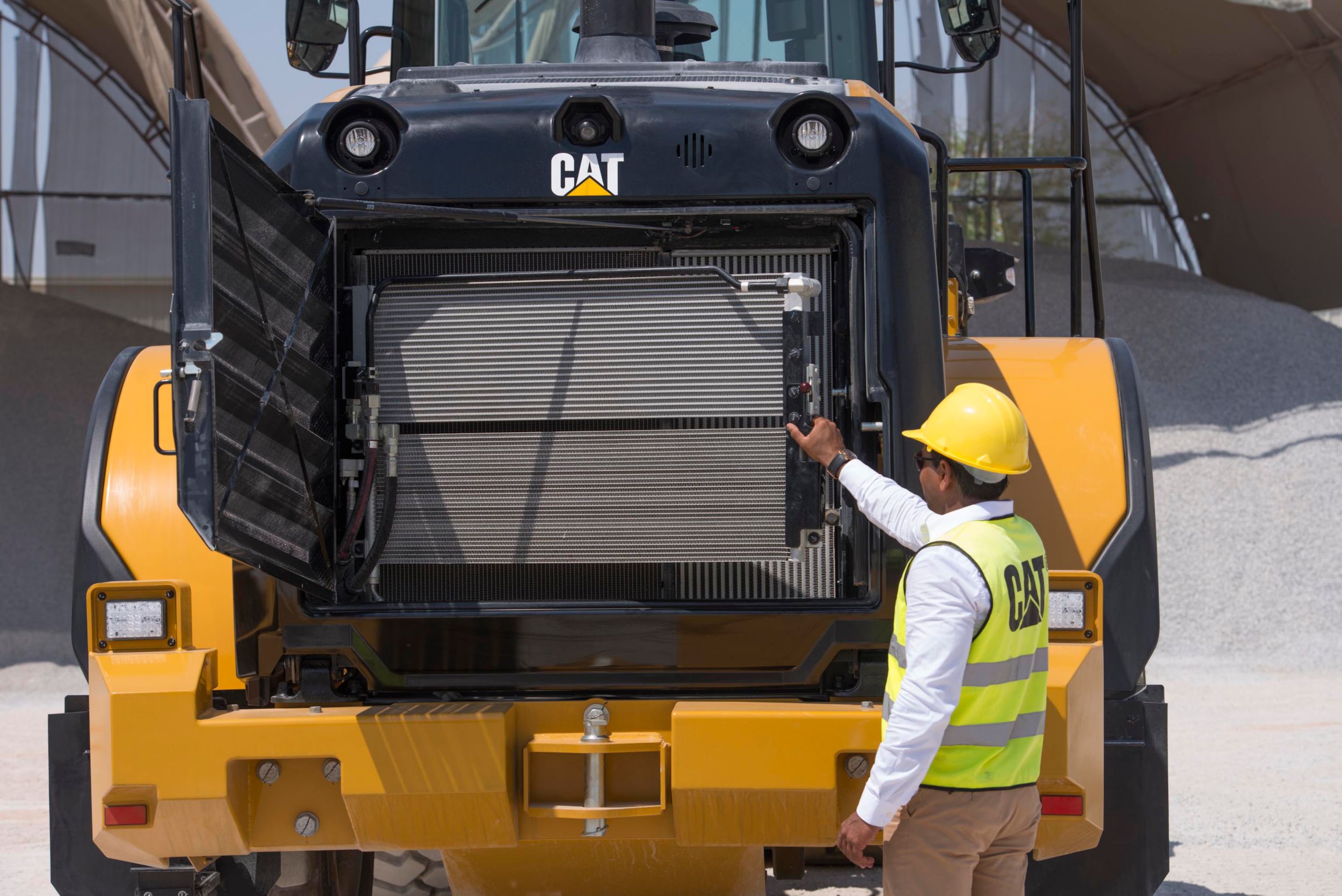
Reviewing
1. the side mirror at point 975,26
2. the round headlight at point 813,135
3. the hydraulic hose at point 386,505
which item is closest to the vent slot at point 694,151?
the round headlight at point 813,135

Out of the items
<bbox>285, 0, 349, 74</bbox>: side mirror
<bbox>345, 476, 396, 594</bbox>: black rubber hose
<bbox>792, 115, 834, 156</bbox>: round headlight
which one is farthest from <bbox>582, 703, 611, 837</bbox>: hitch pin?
<bbox>285, 0, 349, 74</bbox>: side mirror

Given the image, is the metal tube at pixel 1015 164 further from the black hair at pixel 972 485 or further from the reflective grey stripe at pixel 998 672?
the reflective grey stripe at pixel 998 672

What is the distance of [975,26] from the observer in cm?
492

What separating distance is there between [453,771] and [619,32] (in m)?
2.32

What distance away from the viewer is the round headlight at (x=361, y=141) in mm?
3875

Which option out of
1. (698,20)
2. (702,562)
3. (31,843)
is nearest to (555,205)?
(702,562)

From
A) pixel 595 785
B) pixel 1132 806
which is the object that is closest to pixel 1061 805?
pixel 1132 806

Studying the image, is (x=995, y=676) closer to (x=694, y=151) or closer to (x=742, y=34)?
(x=694, y=151)

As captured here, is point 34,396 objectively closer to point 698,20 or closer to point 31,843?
point 31,843

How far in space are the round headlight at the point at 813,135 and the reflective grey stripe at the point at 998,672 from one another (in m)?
1.39

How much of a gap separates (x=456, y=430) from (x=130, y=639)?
997 mm

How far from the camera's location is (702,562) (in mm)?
3896

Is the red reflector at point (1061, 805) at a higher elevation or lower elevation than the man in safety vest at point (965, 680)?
lower

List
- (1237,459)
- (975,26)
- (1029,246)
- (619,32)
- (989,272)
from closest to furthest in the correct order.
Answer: (619,32)
(975,26)
(1029,246)
(989,272)
(1237,459)
